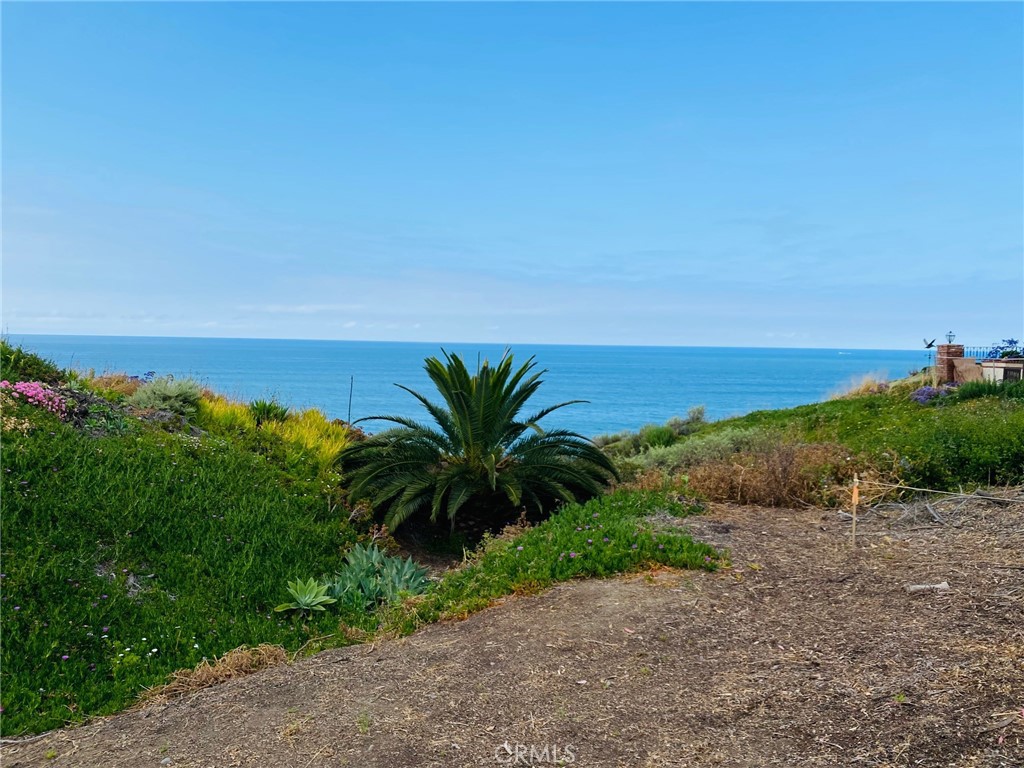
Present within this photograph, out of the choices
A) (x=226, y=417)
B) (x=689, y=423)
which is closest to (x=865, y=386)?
(x=689, y=423)

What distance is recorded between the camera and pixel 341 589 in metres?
5.64

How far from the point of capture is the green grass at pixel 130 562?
176 inches

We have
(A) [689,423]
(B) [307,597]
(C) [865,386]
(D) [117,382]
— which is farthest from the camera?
(A) [689,423]

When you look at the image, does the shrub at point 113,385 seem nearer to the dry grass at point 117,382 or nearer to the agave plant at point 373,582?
the dry grass at point 117,382

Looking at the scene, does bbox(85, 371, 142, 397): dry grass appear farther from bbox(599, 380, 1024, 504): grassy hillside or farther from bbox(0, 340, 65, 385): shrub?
bbox(599, 380, 1024, 504): grassy hillside

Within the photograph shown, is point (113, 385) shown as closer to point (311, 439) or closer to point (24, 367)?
point (24, 367)

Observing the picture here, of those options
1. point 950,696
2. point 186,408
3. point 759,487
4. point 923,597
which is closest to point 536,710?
point 950,696

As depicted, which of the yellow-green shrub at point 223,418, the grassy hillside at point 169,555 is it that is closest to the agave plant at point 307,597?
the grassy hillside at point 169,555

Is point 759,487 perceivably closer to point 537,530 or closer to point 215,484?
point 537,530

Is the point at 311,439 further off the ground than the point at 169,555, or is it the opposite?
the point at 311,439

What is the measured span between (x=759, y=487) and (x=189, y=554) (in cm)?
514

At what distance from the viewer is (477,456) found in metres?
8.34

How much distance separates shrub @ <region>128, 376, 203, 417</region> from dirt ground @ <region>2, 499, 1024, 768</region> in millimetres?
7329

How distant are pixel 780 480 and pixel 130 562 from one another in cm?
573
